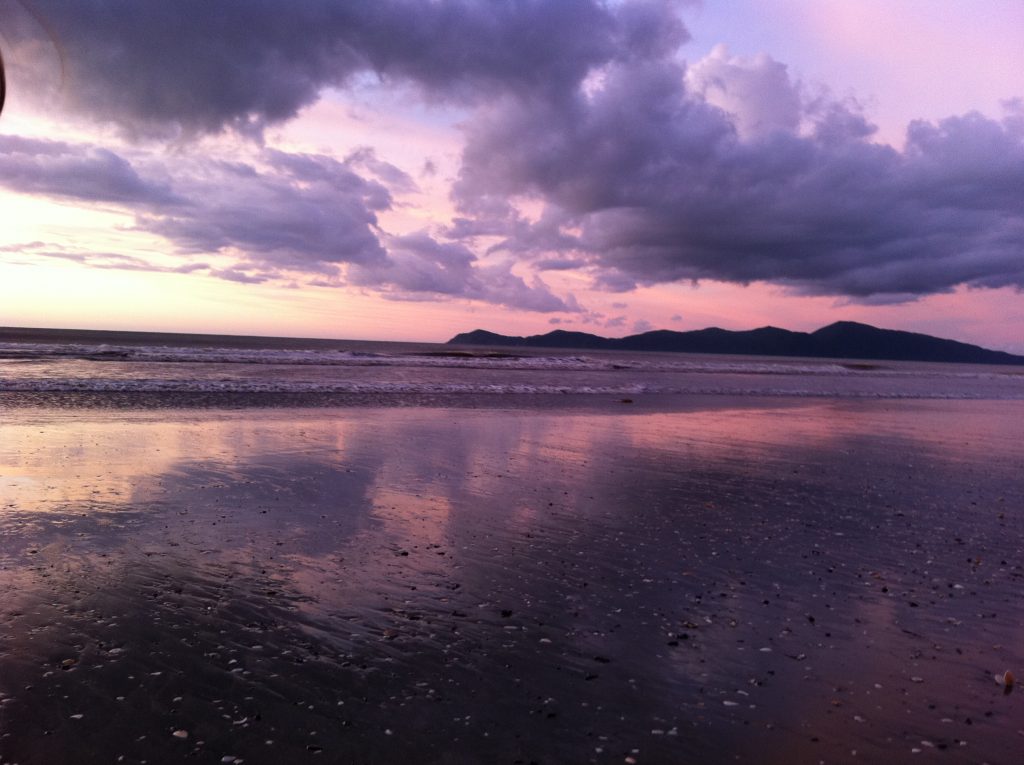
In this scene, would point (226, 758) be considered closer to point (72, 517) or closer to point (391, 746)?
point (391, 746)

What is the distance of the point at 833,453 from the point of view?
15109 mm

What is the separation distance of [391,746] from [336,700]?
2.00 feet

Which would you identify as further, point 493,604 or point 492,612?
point 493,604

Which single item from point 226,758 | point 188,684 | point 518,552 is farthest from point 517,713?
point 518,552

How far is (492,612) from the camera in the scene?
18.1ft

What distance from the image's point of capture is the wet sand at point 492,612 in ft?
12.5

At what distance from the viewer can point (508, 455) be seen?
13258 mm

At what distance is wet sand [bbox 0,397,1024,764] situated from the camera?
382 centimetres

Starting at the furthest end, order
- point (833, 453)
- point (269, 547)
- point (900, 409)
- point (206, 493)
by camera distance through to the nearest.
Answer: point (900, 409) < point (833, 453) < point (206, 493) < point (269, 547)

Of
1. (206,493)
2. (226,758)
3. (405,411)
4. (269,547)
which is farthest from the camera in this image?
(405,411)

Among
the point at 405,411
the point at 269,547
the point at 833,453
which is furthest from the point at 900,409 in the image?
the point at 269,547

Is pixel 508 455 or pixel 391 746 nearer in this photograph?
pixel 391 746

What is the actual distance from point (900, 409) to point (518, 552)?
88.2 ft

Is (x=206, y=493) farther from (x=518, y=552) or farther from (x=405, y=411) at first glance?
(x=405, y=411)
